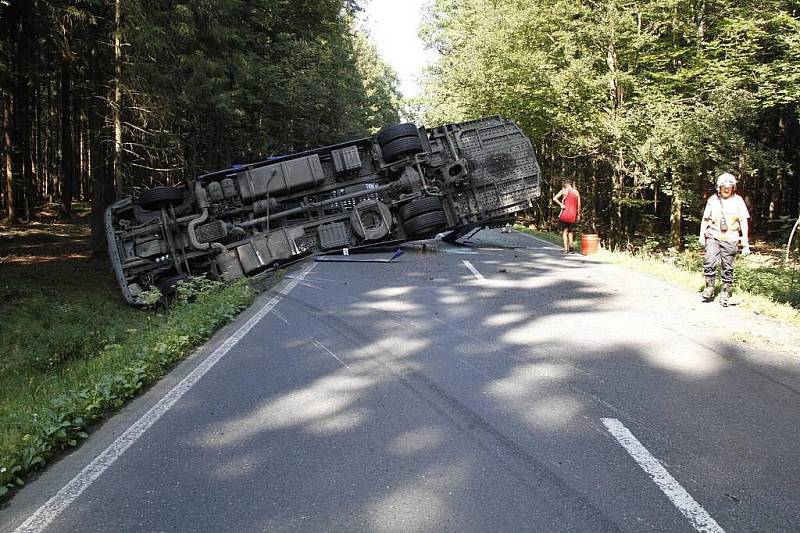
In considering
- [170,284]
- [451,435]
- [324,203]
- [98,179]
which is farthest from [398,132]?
[451,435]

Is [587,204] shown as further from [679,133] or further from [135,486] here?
[135,486]

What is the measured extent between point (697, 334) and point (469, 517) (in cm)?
538

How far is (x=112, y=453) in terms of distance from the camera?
14.8ft

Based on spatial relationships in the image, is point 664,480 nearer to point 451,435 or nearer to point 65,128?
point 451,435

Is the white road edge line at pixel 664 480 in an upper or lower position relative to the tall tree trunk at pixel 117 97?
lower

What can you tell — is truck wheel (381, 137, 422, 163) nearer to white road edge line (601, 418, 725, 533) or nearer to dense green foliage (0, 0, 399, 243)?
dense green foliage (0, 0, 399, 243)

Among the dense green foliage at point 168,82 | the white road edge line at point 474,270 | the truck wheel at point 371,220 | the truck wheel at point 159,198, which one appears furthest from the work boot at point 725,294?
the dense green foliage at point 168,82

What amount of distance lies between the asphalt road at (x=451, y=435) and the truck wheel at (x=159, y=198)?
20.5 feet

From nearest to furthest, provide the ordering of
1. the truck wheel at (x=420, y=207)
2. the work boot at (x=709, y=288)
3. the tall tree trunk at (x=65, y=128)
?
the work boot at (x=709, y=288), the truck wheel at (x=420, y=207), the tall tree trunk at (x=65, y=128)

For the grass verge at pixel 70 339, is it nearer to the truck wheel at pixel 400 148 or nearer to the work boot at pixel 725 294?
the truck wheel at pixel 400 148

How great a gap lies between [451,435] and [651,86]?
19.8 m

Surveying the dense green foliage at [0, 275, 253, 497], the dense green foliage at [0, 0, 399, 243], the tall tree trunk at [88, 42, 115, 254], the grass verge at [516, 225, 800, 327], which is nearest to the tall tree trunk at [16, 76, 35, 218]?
the dense green foliage at [0, 0, 399, 243]

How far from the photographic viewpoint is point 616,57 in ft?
73.0

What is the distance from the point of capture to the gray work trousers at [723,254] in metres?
9.36
